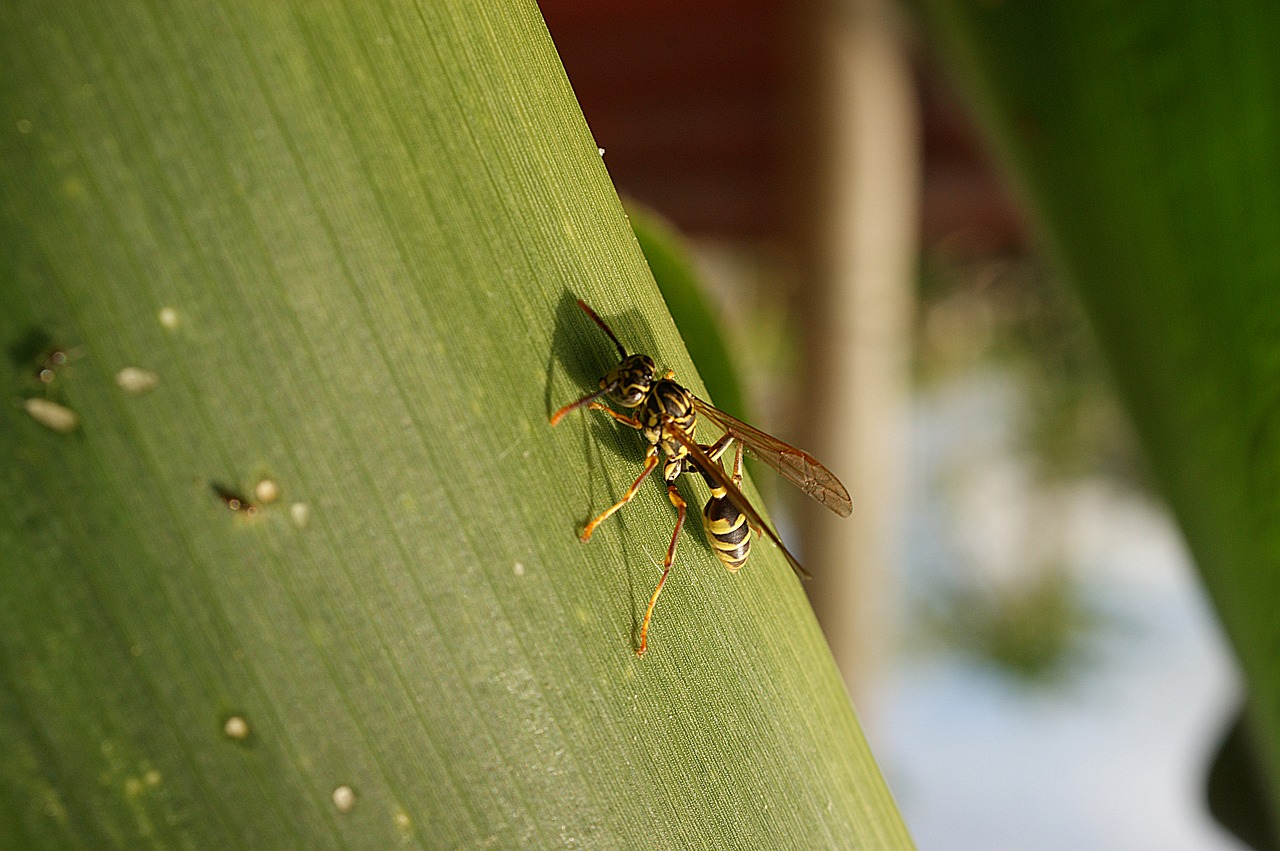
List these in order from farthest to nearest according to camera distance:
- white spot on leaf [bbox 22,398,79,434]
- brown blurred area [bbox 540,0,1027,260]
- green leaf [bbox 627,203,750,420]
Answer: brown blurred area [bbox 540,0,1027,260]
green leaf [bbox 627,203,750,420]
white spot on leaf [bbox 22,398,79,434]

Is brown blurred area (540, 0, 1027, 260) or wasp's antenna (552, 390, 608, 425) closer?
wasp's antenna (552, 390, 608, 425)

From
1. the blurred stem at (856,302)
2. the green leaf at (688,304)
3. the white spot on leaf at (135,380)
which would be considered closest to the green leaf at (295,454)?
the white spot on leaf at (135,380)

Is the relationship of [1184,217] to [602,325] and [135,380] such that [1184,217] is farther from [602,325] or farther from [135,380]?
[135,380]

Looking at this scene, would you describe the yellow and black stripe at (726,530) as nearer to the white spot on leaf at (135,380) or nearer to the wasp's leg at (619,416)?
the wasp's leg at (619,416)

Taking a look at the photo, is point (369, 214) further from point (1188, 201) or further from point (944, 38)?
Answer: point (944, 38)

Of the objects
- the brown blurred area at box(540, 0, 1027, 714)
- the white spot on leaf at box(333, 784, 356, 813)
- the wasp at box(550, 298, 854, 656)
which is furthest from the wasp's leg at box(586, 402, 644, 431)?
the brown blurred area at box(540, 0, 1027, 714)

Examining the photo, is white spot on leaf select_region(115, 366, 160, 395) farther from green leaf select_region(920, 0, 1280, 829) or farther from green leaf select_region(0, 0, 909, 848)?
green leaf select_region(920, 0, 1280, 829)

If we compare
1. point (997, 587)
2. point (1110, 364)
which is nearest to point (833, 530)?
point (1110, 364)
